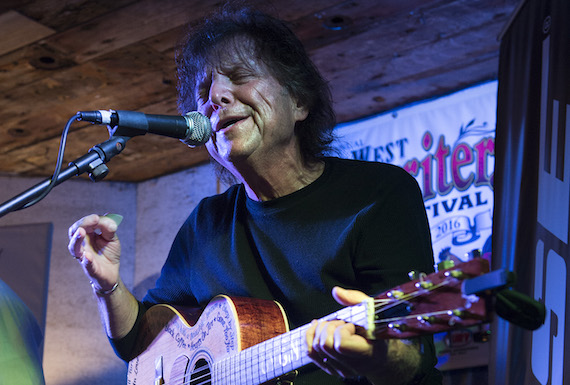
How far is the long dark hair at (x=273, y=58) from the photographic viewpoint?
2578mm

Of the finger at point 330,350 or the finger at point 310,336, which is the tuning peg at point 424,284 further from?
the finger at point 310,336

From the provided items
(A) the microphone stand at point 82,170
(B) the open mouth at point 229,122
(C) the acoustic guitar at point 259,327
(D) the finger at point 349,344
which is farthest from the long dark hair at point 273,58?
(D) the finger at point 349,344

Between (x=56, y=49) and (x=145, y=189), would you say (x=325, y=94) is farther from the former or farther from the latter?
(x=145, y=189)

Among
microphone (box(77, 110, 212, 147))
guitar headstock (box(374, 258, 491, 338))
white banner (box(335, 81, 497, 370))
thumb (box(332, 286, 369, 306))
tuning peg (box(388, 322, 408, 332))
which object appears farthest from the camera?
white banner (box(335, 81, 497, 370))

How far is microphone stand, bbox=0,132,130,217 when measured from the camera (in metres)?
1.69

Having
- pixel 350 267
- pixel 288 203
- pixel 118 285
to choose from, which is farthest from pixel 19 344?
pixel 350 267

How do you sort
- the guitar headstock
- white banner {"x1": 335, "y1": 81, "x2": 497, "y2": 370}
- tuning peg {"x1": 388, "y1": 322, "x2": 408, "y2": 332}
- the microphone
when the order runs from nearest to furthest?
the guitar headstock
tuning peg {"x1": 388, "y1": 322, "x2": 408, "y2": 332}
the microphone
white banner {"x1": 335, "y1": 81, "x2": 497, "y2": 370}

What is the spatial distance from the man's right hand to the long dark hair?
0.69m

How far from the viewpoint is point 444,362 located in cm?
344

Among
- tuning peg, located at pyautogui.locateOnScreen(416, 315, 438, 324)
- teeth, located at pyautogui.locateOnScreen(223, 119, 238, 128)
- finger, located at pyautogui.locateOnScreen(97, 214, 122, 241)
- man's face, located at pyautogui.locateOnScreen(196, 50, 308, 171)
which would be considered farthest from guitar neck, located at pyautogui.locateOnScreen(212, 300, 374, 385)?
teeth, located at pyautogui.locateOnScreen(223, 119, 238, 128)

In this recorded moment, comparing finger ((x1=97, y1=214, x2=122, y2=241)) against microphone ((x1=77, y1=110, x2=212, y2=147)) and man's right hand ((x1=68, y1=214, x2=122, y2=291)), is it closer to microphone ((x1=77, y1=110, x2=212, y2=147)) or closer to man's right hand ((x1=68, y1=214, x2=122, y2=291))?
man's right hand ((x1=68, y1=214, x2=122, y2=291))

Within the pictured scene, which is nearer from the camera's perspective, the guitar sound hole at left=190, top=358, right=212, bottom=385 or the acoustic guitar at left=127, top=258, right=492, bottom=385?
the acoustic guitar at left=127, top=258, right=492, bottom=385

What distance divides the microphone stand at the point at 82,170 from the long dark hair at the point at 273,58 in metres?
0.83

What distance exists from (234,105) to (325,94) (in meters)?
0.60
